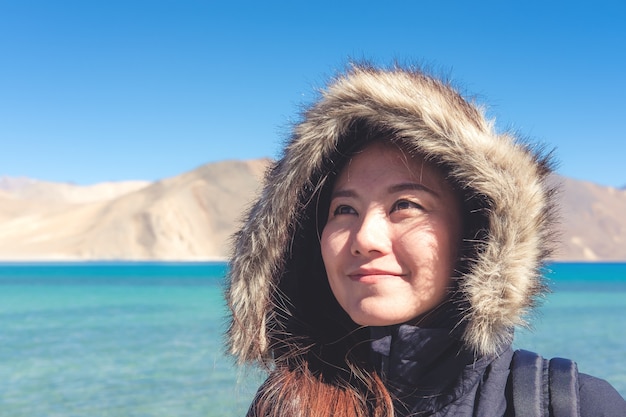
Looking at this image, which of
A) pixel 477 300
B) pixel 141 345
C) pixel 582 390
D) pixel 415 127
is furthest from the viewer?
pixel 141 345

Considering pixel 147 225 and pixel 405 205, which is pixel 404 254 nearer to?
pixel 405 205

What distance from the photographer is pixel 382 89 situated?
1.76 meters

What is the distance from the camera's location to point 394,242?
1.71 meters

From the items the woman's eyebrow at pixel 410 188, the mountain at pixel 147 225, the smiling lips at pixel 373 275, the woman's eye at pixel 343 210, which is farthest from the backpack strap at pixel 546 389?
the mountain at pixel 147 225

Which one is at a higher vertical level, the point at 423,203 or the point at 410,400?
the point at 423,203

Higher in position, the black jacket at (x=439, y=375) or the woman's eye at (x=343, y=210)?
the woman's eye at (x=343, y=210)

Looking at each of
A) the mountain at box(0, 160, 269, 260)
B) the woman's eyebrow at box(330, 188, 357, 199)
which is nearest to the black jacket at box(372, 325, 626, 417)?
the woman's eyebrow at box(330, 188, 357, 199)

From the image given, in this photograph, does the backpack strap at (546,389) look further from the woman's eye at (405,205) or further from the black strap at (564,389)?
the woman's eye at (405,205)

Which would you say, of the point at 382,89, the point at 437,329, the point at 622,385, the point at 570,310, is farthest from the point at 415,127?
the point at 570,310

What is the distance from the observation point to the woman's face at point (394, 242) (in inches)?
66.6

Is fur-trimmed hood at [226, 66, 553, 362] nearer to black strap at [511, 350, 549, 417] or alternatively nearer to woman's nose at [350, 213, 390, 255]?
black strap at [511, 350, 549, 417]

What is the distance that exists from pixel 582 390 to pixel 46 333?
59.3 ft

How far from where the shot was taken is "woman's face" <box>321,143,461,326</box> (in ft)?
5.55

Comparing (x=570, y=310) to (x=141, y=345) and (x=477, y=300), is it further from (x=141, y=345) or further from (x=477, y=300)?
(x=477, y=300)
